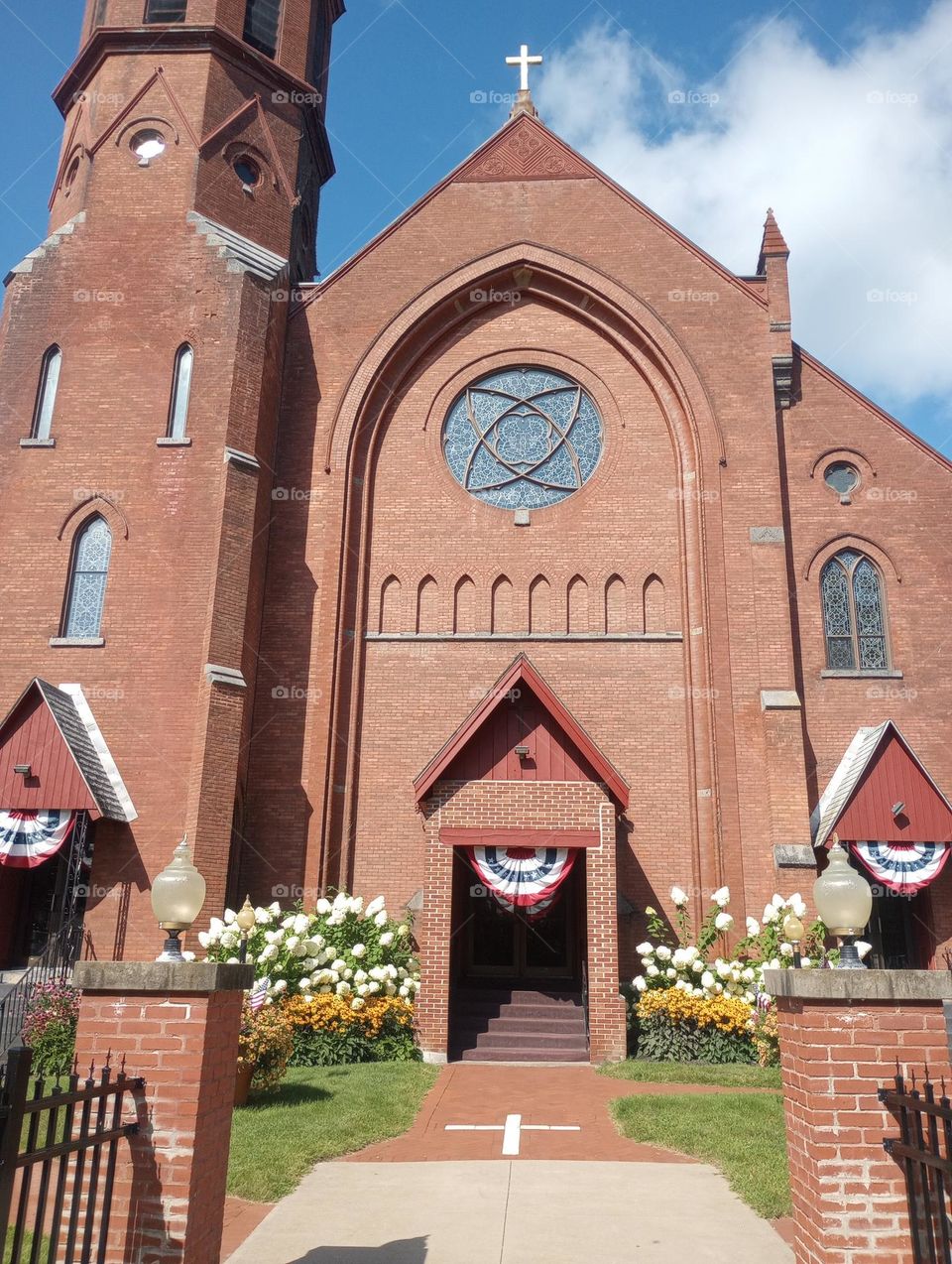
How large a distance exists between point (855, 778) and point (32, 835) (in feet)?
40.8

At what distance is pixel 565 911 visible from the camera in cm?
1712

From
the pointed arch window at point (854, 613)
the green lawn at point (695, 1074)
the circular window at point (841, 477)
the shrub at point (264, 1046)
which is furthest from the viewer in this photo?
the circular window at point (841, 477)

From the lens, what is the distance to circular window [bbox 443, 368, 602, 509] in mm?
19297

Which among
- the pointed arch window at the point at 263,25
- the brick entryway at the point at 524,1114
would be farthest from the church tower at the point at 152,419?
the brick entryway at the point at 524,1114

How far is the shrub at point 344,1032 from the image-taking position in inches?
522

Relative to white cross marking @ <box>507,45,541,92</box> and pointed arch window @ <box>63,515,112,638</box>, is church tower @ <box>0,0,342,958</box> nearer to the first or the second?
pointed arch window @ <box>63,515,112,638</box>

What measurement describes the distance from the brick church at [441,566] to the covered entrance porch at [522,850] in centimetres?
6

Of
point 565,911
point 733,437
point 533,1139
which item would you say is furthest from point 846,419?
point 533,1139

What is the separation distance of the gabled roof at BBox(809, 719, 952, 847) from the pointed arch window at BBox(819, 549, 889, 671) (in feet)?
4.52

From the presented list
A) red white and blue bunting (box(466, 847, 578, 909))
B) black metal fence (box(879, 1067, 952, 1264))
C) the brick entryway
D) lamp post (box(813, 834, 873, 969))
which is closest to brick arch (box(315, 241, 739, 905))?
red white and blue bunting (box(466, 847, 578, 909))

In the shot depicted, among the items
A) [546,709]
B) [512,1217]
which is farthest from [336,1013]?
[512,1217]

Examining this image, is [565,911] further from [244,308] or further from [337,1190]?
[244,308]

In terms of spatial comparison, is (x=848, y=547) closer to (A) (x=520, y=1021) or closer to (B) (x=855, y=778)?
(B) (x=855, y=778)

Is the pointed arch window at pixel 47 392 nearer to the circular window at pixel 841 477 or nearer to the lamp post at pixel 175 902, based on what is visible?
the lamp post at pixel 175 902
